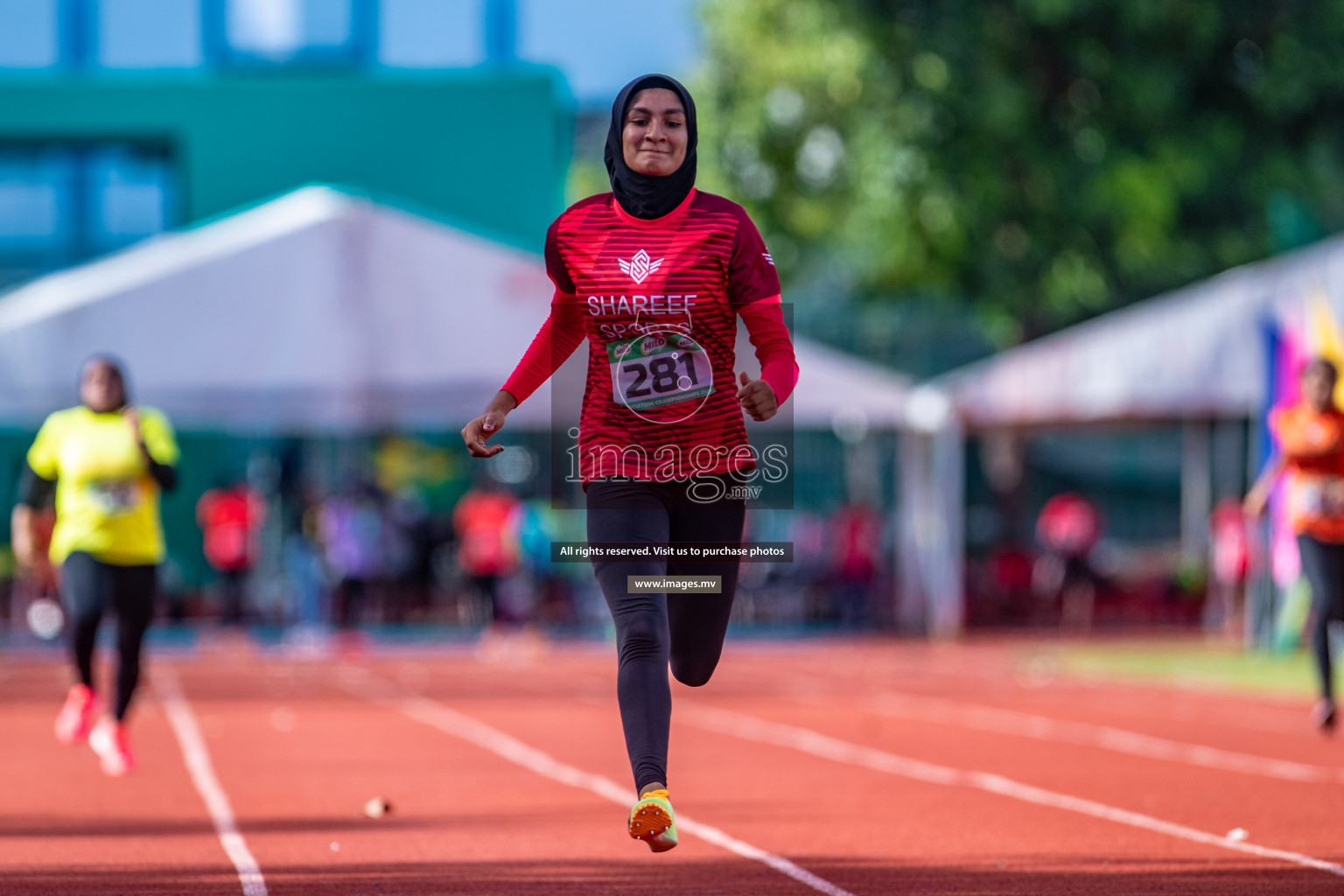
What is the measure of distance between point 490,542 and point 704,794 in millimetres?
11780

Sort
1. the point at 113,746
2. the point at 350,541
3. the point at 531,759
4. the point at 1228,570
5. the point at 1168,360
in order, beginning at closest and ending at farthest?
the point at 113,746, the point at 531,759, the point at 1168,360, the point at 350,541, the point at 1228,570

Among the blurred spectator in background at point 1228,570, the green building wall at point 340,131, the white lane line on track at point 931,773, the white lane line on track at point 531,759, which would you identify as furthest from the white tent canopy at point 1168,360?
the white lane line on track at point 531,759

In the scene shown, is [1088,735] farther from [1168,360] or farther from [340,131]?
[340,131]

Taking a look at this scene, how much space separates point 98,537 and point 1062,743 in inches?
211

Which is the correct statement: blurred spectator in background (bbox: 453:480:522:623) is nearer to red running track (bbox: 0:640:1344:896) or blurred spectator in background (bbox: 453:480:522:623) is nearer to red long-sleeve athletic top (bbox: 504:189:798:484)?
red running track (bbox: 0:640:1344:896)

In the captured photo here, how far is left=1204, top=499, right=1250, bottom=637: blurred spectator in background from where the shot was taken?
2205 centimetres

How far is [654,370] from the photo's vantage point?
17.4 feet

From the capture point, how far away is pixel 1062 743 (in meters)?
10.8

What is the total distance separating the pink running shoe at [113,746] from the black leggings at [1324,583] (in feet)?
20.6

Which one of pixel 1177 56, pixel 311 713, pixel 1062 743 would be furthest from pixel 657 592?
pixel 1177 56

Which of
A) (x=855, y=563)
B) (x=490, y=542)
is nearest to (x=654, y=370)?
(x=490, y=542)

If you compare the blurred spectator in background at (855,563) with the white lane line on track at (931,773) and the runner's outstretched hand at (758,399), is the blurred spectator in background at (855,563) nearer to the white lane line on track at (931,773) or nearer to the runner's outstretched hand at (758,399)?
the white lane line on track at (931,773)

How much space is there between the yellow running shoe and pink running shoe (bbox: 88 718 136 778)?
482 cm

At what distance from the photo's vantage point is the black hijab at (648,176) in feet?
17.5
